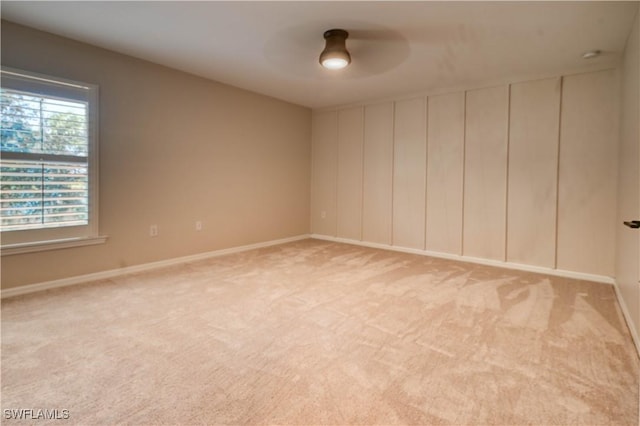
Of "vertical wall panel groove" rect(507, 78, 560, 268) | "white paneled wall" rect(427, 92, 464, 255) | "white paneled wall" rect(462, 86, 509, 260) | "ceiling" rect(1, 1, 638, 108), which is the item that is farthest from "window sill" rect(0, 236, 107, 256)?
"vertical wall panel groove" rect(507, 78, 560, 268)

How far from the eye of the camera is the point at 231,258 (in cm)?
431

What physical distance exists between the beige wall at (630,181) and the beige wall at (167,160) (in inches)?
163

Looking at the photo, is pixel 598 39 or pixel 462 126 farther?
pixel 462 126

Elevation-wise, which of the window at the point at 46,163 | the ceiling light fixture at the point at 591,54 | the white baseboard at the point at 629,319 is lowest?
the white baseboard at the point at 629,319

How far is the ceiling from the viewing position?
8.10ft

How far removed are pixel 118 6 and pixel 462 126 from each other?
12.9 ft

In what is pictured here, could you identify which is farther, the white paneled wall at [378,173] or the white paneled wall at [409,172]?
the white paneled wall at [378,173]

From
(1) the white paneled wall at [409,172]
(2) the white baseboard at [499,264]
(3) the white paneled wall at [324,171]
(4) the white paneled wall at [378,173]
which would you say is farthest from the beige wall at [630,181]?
(3) the white paneled wall at [324,171]

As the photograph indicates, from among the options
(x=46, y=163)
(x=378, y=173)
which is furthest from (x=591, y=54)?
(x=46, y=163)

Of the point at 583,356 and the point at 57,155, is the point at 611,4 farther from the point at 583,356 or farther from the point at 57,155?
the point at 57,155

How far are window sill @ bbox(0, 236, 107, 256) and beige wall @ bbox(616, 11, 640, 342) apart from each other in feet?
14.8

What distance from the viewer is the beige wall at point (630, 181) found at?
7.38ft

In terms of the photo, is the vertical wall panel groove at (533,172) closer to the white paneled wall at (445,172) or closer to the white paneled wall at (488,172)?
the white paneled wall at (488,172)

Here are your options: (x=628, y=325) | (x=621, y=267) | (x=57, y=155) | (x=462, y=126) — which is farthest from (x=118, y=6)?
(x=621, y=267)
